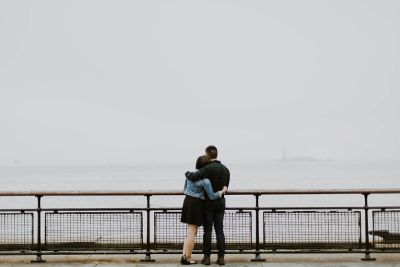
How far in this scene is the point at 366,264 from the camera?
7.80m

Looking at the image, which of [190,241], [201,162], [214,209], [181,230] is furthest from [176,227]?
[201,162]

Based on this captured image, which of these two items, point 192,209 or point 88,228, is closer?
point 192,209

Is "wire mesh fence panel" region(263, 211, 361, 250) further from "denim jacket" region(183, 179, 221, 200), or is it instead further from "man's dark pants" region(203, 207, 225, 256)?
"denim jacket" region(183, 179, 221, 200)

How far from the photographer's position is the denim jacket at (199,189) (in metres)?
7.74

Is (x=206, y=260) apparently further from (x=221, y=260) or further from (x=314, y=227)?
(x=314, y=227)

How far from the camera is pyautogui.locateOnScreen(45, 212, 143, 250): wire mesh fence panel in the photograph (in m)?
8.45

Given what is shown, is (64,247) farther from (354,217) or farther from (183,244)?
(354,217)

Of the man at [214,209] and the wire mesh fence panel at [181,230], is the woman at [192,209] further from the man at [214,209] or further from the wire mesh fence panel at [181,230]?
the wire mesh fence panel at [181,230]

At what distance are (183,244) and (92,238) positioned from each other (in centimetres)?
149

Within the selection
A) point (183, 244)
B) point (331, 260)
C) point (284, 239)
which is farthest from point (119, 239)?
point (331, 260)

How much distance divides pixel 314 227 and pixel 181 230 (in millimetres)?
2121

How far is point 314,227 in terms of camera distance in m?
8.45

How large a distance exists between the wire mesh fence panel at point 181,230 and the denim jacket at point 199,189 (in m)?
0.72

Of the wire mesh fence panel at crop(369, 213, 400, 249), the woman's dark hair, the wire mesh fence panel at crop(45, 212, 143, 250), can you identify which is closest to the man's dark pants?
the woman's dark hair
